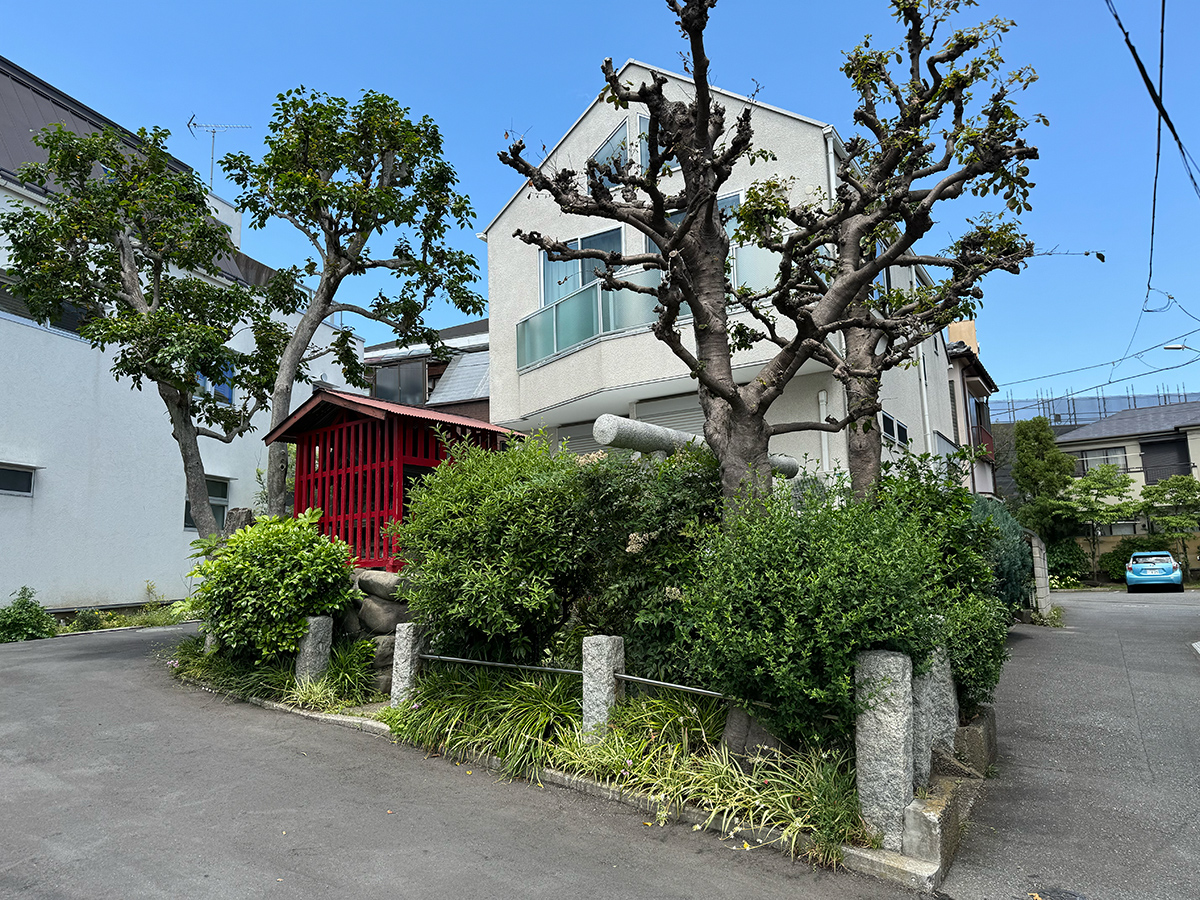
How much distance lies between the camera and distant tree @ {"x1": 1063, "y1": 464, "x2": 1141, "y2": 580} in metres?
29.6

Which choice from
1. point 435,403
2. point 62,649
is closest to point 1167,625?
point 435,403

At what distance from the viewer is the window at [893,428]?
12.9 m

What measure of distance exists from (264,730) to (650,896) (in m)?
4.41

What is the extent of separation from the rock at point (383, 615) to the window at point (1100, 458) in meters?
37.8

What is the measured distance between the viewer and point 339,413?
32.1ft

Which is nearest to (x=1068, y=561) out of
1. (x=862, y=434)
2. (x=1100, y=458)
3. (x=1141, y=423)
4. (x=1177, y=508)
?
(x=1177, y=508)

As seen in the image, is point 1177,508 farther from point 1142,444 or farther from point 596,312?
point 596,312

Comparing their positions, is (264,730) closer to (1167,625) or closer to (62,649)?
(62,649)

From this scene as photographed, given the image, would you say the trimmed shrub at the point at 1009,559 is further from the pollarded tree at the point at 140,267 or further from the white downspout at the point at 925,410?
the pollarded tree at the point at 140,267

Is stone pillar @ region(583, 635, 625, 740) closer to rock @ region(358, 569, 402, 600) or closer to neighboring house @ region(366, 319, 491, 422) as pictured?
rock @ region(358, 569, 402, 600)

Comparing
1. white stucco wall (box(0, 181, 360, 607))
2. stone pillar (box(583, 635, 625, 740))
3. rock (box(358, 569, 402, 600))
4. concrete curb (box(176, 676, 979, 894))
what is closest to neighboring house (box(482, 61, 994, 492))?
rock (box(358, 569, 402, 600))

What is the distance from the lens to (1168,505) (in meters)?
30.1

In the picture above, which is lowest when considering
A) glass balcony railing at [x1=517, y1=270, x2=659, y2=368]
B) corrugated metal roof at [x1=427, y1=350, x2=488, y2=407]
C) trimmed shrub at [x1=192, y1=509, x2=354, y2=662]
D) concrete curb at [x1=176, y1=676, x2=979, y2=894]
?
concrete curb at [x1=176, y1=676, x2=979, y2=894]

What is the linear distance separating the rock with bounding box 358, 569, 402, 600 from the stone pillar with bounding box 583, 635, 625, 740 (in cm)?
296
